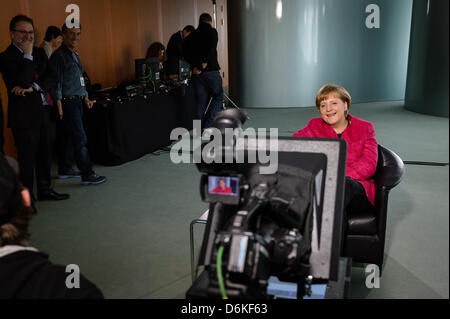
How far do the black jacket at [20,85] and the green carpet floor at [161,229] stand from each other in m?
0.69

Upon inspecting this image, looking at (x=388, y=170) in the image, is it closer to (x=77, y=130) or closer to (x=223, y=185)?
(x=223, y=185)

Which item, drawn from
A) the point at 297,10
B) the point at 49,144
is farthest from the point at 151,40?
the point at 49,144

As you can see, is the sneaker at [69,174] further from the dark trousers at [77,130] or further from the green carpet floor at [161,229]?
the dark trousers at [77,130]

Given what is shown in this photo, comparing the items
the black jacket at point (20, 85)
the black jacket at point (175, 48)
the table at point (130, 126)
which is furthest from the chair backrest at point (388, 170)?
the black jacket at point (175, 48)

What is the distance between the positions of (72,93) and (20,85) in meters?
0.57

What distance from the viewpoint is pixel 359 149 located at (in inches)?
98.3

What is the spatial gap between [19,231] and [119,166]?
3.63 m

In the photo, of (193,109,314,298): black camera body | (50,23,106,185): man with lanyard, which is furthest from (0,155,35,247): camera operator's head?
(50,23,106,185): man with lanyard

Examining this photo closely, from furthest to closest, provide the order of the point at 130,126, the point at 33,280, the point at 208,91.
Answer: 1. the point at 208,91
2. the point at 130,126
3. the point at 33,280

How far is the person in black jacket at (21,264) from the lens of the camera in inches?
40.0

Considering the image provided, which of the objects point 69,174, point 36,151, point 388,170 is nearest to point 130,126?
point 69,174

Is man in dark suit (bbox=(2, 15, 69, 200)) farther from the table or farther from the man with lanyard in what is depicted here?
the table

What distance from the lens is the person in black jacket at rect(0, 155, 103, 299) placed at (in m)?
1.02

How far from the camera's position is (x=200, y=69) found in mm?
5969
